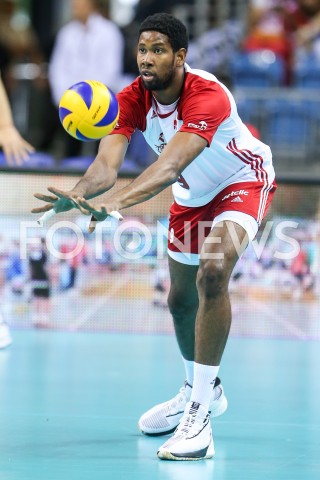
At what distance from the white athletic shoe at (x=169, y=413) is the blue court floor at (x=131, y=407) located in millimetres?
75

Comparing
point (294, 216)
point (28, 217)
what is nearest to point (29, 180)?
point (28, 217)

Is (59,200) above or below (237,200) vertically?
above

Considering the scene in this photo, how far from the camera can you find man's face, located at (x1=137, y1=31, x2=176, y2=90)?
4.69 m

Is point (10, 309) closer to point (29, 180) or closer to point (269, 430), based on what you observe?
point (29, 180)

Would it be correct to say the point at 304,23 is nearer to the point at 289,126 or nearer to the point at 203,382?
the point at 289,126

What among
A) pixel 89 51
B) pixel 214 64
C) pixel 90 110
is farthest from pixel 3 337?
pixel 214 64

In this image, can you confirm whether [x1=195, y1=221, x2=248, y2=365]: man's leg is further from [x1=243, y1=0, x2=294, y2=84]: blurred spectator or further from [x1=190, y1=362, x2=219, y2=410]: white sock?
[x1=243, y1=0, x2=294, y2=84]: blurred spectator

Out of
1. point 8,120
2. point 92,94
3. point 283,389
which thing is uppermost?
point 92,94

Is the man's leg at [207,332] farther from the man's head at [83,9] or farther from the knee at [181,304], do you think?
the man's head at [83,9]

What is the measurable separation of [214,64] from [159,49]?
863 centimetres

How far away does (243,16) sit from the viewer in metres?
14.6

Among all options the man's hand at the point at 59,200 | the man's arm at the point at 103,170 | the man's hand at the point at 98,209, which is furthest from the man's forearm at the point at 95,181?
the man's hand at the point at 98,209

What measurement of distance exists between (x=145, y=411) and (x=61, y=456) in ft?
3.95

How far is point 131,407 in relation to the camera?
5.85 metres
